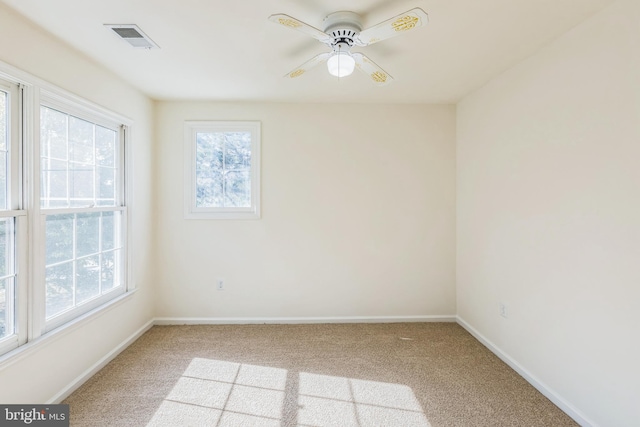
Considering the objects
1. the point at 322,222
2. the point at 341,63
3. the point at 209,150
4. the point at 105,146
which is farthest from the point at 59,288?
the point at 341,63

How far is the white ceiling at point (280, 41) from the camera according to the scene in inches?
69.6

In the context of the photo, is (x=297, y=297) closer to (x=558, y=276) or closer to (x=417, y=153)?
(x=417, y=153)

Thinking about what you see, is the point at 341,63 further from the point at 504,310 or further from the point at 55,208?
the point at 504,310

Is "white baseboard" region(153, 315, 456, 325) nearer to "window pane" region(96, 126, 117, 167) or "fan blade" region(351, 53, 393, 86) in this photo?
"window pane" region(96, 126, 117, 167)

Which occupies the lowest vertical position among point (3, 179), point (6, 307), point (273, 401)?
point (273, 401)

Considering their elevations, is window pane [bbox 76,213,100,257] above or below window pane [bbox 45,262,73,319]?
above

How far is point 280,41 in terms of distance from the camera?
2137mm

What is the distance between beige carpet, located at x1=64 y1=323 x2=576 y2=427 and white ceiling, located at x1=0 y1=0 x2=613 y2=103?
96.4 inches

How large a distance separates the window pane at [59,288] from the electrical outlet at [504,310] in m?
3.45

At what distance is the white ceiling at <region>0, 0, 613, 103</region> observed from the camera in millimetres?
1769

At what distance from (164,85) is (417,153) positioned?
2.68 meters

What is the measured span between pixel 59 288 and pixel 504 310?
11.4 feet

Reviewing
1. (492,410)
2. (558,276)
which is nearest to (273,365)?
(492,410)

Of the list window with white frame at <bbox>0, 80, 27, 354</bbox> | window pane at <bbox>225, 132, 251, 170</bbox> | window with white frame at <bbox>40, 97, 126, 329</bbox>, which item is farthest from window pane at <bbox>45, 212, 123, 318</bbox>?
window pane at <bbox>225, 132, 251, 170</bbox>
